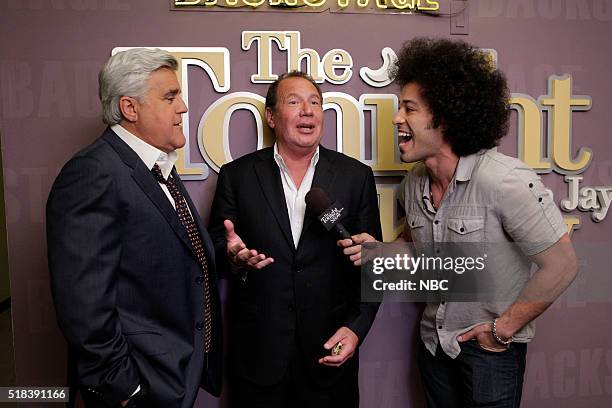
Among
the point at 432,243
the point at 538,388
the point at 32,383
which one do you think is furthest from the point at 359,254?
the point at 32,383

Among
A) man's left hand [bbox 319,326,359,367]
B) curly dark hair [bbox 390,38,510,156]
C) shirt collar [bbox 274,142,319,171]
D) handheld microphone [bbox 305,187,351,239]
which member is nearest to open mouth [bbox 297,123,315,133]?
shirt collar [bbox 274,142,319,171]

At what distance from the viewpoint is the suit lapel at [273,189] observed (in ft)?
6.44

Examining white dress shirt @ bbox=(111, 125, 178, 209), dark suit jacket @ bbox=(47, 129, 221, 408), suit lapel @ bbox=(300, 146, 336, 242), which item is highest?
white dress shirt @ bbox=(111, 125, 178, 209)

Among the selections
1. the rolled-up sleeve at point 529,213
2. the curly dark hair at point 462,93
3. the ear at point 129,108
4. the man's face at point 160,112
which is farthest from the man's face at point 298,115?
the rolled-up sleeve at point 529,213

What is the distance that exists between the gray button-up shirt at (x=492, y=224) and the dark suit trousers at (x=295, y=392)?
423 mm

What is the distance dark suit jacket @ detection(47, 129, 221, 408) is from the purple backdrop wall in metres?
0.79

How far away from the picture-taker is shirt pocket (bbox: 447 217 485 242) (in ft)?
5.86

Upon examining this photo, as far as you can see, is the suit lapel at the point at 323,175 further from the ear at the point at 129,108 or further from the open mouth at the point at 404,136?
the ear at the point at 129,108

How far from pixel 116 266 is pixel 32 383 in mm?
1284

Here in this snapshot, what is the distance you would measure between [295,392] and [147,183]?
3.35 ft

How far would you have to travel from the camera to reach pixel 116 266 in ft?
4.77

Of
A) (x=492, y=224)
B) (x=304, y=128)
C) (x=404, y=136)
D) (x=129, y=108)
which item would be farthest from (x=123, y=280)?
(x=492, y=224)

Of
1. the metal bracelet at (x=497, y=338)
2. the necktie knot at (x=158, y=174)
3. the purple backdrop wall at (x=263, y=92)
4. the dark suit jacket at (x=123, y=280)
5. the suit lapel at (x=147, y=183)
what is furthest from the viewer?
the purple backdrop wall at (x=263, y=92)

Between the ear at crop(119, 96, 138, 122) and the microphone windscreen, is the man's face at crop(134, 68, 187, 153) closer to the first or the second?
the ear at crop(119, 96, 138, 122)
